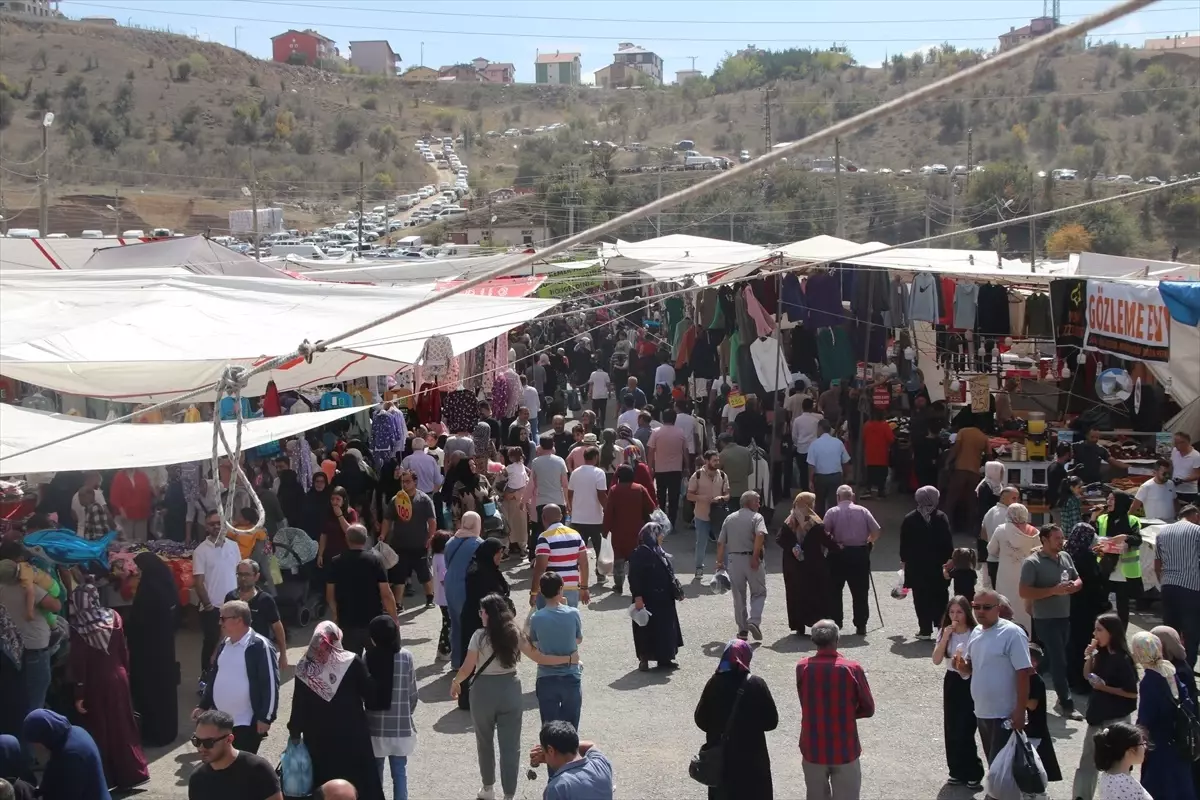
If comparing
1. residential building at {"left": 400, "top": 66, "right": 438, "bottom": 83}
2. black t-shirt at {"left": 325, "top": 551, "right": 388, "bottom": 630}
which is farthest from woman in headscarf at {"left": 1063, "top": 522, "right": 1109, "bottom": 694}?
residential building at {"left": 400, "top": 66, "right": 438, "bottom": 83}

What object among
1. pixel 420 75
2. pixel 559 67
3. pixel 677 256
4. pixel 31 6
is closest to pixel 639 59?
pixel 559 67

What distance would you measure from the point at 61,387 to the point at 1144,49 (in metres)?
→ 107

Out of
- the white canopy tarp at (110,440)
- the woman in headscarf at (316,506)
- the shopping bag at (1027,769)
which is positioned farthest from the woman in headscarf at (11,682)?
the shopping bag at (1027,769)

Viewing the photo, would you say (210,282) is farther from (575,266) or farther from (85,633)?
(575,266)

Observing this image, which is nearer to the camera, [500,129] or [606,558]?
[606,558]

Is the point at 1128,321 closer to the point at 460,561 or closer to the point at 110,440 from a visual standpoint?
the point at 460,561

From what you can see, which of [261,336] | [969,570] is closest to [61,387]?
[261,336]

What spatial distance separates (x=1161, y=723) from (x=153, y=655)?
600 cm

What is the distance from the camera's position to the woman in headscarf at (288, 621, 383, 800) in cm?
611

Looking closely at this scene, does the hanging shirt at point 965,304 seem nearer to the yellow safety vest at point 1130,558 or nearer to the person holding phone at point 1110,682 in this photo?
the yellow safety vest at point 1130,558

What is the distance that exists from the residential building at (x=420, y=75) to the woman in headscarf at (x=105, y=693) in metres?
130

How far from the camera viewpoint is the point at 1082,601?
8758 mm

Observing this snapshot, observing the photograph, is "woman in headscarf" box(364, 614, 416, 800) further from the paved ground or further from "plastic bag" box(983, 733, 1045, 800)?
"plastic bag" box(983, 733, 1045, 800)

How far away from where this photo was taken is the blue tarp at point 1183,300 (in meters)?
11.3
